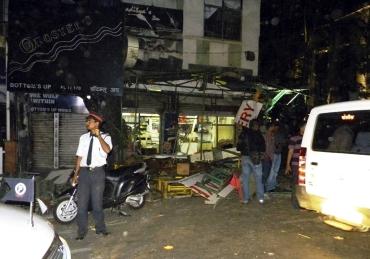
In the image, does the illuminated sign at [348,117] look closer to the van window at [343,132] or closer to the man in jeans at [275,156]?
the van window at [343,132]

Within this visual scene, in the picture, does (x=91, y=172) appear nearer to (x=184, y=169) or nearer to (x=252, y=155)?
(x=252, y=155)

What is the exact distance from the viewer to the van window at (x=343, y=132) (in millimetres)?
5887

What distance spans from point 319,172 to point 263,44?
17886 millimetres

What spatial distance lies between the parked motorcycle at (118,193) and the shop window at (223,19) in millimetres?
9887

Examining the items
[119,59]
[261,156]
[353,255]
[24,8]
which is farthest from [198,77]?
[353,255]

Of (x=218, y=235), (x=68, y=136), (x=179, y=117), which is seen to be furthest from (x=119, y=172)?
(x=179, y=117)

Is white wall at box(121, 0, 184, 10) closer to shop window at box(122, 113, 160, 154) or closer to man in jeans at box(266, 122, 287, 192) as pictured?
shop window at box(122, 113, 160, 154)

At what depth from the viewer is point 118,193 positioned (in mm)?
8320

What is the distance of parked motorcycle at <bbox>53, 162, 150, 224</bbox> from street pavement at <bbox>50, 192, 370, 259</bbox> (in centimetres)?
19

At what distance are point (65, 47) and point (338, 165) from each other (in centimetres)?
848

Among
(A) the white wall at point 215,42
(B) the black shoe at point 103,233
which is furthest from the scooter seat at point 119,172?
(A) the white wall at point 215,42

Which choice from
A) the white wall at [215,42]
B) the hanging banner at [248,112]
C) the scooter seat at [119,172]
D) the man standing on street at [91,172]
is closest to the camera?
the man standing on street at [91,172]

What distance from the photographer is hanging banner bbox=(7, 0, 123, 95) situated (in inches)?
460

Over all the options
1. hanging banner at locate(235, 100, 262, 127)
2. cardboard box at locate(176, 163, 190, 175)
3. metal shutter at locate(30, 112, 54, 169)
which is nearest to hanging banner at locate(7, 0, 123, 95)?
metal shutter at locate(30, 112, 54, 169)
